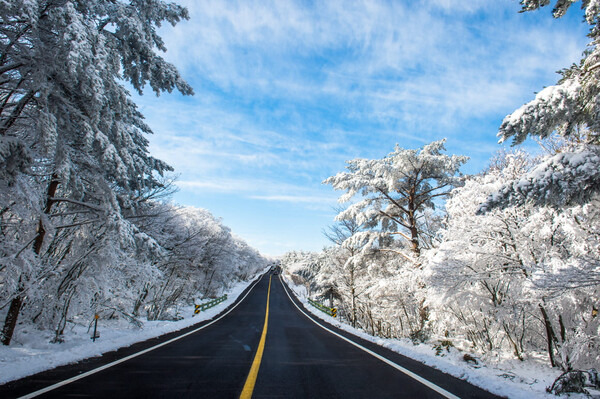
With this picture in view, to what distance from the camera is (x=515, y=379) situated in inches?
224

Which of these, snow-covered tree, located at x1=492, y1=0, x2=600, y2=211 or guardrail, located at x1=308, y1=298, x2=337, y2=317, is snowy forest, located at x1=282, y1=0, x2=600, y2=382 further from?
guardrail, located at x1=308, y1=298, x2=337, y2=317

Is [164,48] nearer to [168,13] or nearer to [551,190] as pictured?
[168,13]

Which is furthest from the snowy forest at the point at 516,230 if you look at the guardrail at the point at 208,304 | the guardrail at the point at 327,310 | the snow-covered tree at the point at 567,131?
the guardrail at the point at 208,304

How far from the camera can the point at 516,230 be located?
888cm

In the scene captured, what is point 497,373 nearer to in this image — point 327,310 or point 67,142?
point 67,142

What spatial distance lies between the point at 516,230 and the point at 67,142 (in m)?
13.0

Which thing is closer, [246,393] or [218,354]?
[246,393]

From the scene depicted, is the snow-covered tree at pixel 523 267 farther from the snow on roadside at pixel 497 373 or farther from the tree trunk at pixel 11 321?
the tree trunk at pixel 11 321

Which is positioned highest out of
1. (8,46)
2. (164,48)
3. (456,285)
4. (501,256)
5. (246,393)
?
(164,48)

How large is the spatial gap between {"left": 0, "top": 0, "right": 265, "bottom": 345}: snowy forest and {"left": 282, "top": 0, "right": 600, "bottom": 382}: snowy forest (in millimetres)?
8067

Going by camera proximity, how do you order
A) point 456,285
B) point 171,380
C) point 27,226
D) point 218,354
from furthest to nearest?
point 456,285 → point 218,354 → point 27,226 → point 171,380

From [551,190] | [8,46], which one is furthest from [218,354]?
[8,46]

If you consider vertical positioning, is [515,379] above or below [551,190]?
below

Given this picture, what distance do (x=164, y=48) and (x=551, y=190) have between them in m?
10.5
